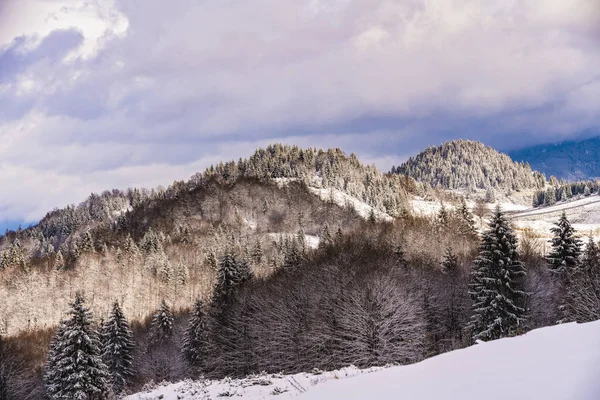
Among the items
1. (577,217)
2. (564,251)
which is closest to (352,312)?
(564,251)

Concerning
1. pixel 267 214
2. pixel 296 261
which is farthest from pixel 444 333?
pixel 267 214

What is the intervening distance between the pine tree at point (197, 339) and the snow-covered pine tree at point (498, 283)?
2679 cm

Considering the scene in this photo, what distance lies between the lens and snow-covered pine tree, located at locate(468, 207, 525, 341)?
33.6m

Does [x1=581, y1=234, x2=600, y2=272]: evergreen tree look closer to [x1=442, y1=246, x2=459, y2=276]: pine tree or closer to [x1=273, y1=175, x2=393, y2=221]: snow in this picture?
[x1=442, y1=246, x2=459, y2=276]: pine tree

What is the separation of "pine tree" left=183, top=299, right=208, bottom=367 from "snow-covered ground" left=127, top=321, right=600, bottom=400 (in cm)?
4081

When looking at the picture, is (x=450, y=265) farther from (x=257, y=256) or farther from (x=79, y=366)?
(x=257, y=256)

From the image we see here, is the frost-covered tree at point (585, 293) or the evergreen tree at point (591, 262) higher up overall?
the evergreen tree at point (591, 262)

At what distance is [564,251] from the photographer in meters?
43.6

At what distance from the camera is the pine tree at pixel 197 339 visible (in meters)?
48.6

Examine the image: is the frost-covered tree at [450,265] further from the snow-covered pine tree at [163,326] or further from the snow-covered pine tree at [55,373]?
the snow-covered pine tree at [163,326]

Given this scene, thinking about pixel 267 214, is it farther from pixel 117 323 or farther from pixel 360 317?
pixel 360 317

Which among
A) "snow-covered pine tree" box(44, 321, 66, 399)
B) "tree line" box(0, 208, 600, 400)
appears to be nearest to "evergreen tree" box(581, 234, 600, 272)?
"tree line" box(0, 208, 600, 400)

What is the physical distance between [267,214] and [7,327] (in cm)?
9814

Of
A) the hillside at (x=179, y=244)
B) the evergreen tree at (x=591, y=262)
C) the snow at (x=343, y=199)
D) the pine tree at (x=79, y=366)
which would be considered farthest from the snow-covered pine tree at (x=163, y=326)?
the snow at (x=343, y=199)
